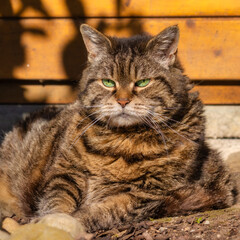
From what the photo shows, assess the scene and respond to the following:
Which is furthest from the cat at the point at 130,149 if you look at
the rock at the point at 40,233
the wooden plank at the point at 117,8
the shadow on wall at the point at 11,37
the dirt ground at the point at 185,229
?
the shadow on wall at the point at 11,37

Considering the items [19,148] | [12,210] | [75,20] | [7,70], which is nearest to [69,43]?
[75,20]

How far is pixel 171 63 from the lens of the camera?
10.1ft

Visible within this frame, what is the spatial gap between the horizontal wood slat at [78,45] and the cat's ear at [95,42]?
120 centimetres

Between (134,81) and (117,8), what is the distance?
1539mm

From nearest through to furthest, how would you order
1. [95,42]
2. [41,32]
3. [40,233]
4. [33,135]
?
[40,233] → [95,42] → [33,135] → [41,32]

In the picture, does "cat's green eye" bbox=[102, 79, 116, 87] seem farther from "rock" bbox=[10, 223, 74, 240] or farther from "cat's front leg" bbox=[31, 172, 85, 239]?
"rock" bbox=[10, 223, 74, 240]

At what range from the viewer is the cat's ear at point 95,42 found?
308 centimetres

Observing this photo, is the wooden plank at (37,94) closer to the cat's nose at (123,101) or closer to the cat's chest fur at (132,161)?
the cat's chest fur at (132,161)

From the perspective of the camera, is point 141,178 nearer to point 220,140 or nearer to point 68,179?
point 68,179

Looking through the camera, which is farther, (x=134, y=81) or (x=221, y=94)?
(x=221, y=94)

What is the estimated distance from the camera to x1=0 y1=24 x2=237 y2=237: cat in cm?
A: 282

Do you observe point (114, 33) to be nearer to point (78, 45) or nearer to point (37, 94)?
point (78, 45)

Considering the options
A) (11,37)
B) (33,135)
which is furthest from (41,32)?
(33,135)

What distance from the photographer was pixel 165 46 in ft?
9.87
